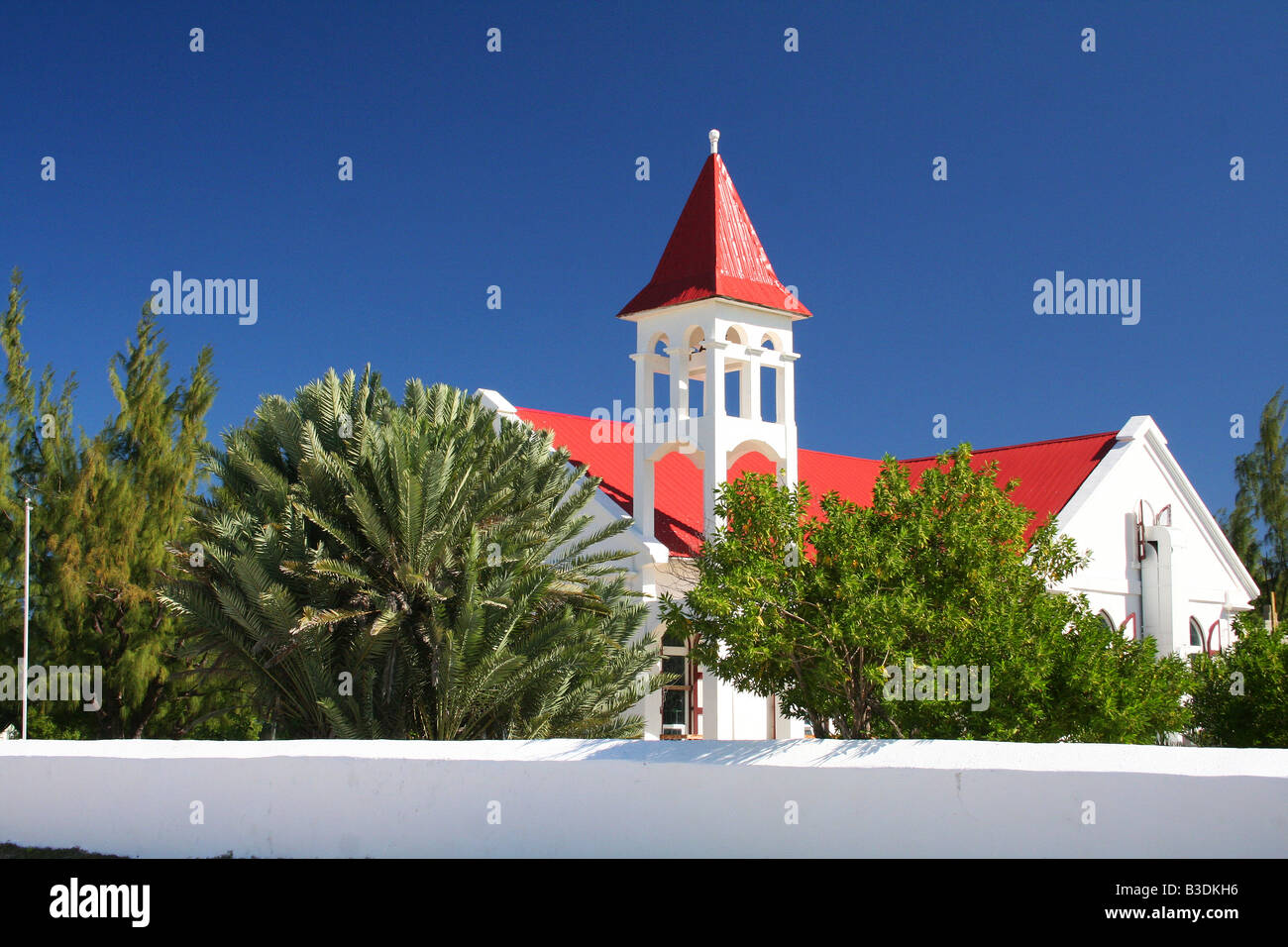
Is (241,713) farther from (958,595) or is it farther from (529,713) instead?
(958,595)

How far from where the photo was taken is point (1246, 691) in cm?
1552

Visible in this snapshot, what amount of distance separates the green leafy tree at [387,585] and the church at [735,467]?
12.1 ft

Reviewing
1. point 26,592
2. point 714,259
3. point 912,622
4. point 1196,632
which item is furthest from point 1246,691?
point 26,592

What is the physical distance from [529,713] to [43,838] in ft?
20.4

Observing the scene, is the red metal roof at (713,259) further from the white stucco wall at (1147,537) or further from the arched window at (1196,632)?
the arched window at (1196,632)

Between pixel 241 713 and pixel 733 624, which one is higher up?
pixel 733 624

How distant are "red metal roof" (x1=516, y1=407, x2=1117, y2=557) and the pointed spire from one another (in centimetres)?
359

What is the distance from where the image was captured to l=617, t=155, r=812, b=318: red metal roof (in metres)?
23.9

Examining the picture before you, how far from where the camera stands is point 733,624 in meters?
13.3

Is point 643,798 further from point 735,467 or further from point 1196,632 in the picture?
point 1196,632

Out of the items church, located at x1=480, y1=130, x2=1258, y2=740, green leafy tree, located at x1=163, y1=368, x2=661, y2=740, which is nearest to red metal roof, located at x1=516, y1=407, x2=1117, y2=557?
church, located at x1=480, y1=130, x2=1258, y2=740
